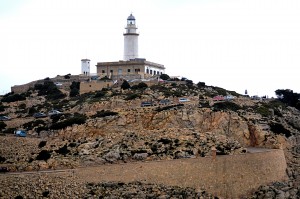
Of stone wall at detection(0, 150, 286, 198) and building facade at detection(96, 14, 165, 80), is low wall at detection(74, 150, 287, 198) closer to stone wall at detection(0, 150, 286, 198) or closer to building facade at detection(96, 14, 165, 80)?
stone wall at detection(0, 150, 286, 198)

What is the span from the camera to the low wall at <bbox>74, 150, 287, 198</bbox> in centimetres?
3919

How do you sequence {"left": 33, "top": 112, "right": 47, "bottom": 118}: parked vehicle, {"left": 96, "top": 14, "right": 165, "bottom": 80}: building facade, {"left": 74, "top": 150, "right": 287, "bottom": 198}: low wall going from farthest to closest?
{"left": 96, "top": 14, "right": 165, "bottom": 80}: building facade
{"left": 33, "top": 112, "right": 47, "bottom": 118}: parked vehicle
{"left": 74, "top": 150, "right": 287, "bottom": 198}: low wall

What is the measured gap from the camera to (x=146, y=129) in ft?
152

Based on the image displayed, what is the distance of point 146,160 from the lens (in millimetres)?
41469

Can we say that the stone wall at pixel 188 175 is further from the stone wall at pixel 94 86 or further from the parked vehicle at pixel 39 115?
the stone wall at pixel 94 86

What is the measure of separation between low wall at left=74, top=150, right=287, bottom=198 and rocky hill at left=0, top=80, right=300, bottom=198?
655 mm

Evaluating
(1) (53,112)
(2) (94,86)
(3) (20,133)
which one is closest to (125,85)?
(2) (94,86)

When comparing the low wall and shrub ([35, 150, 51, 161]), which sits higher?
shrub ([35, 150, 51, 161])

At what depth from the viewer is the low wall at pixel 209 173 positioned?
129 feet

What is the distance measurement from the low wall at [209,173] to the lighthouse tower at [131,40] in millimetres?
22941

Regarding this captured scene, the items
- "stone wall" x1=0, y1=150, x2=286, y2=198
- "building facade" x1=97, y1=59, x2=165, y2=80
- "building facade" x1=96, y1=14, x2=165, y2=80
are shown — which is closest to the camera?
"stone wall" x1=0, y1=150, x2=286, y2=198

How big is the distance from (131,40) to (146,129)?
2054 centimetres

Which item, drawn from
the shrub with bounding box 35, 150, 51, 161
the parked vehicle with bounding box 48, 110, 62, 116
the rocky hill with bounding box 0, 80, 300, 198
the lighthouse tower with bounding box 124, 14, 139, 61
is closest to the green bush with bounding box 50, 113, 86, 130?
the rocky hill with bounding box 0, 80, 300, 198

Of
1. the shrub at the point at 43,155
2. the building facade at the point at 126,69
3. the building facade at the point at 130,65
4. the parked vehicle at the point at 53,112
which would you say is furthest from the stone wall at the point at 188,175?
the building facade at the point at 130,65
